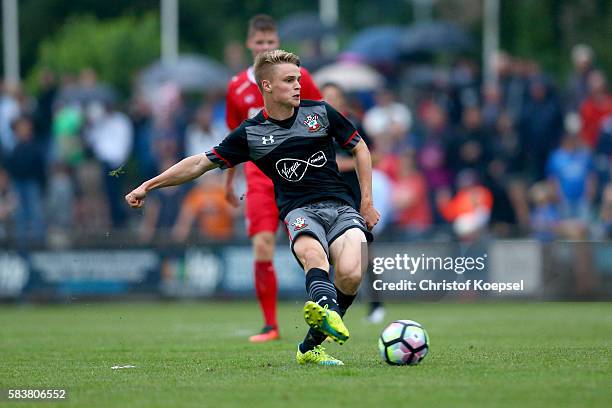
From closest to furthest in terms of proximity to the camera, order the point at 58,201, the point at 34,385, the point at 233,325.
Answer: the point at 34,385
the point at 233,325
the point at 58,201

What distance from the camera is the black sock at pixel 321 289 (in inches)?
331

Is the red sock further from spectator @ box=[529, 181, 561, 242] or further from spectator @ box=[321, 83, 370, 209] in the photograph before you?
spectator @ box=[529, 181, 561, 242]

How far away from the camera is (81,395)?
7.55 m

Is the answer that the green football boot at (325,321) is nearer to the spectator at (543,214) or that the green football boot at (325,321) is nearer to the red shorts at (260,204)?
the red shorts at (260,204)

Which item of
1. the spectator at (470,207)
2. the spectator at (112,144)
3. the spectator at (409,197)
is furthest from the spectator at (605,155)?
the spectator at (112,144)

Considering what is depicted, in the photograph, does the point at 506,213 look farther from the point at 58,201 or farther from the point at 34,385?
the point at 34,385

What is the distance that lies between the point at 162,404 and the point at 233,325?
7.58 m

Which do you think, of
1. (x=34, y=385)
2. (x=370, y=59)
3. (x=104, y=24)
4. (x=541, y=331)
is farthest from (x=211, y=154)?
(x=104, y=24)

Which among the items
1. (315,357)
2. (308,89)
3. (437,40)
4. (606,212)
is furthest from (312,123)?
(437,40)

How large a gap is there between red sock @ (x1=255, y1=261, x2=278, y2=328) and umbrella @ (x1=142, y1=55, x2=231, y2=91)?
42.6 ft

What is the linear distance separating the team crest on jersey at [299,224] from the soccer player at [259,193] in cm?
295

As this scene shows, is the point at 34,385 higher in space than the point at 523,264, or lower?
lower

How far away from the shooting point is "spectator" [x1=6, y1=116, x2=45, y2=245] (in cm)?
2222

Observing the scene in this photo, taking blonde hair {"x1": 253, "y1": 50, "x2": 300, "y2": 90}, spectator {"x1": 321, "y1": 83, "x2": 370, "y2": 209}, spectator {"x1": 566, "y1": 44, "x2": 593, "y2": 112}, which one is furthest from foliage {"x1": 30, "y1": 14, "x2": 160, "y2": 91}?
blonde hair {"x1": 253, "y1": 50, "x2": 300, "y2": 90}
